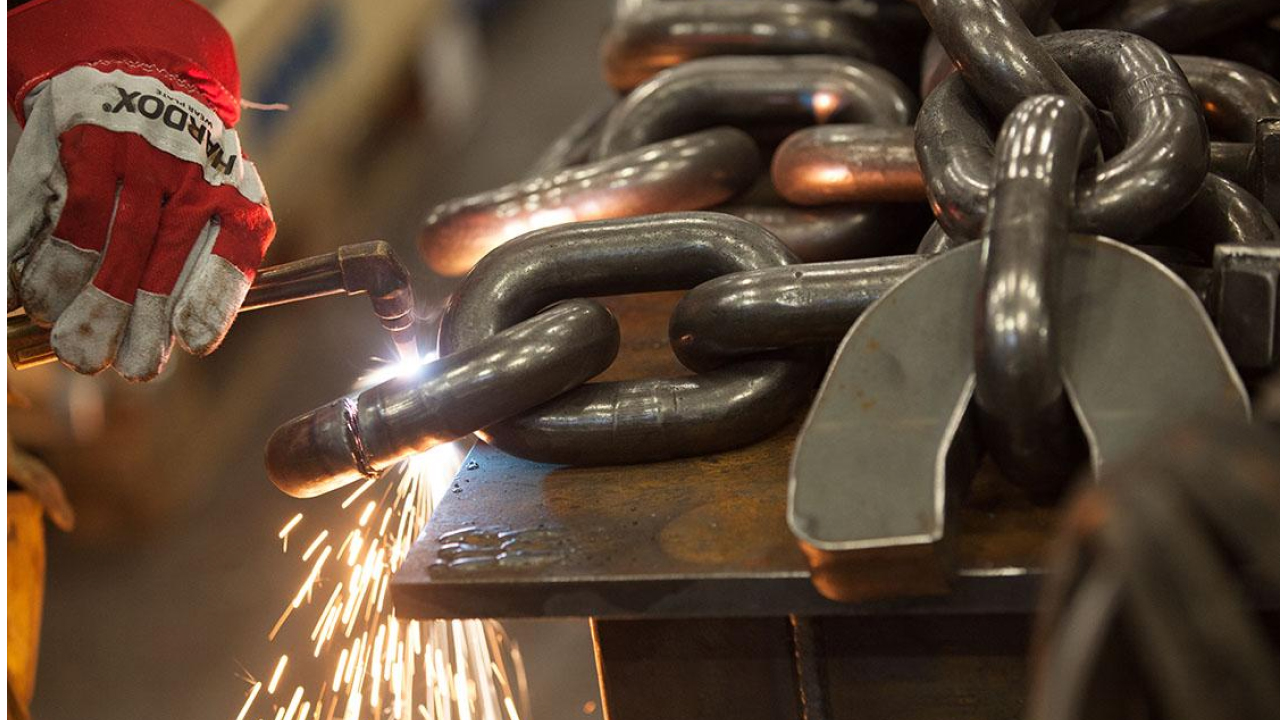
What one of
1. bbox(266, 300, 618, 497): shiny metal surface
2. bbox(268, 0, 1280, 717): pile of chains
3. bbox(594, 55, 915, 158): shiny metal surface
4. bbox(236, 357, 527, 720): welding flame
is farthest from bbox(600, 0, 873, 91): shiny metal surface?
bbox(266, 300, 618, 497): shiny metal surface

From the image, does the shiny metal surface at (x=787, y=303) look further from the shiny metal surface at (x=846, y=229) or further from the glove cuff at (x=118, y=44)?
the glove cuff at (x=118, y=44)

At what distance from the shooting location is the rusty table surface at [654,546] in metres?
1.18

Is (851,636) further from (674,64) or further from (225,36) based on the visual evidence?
(674,64)

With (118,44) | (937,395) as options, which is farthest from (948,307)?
Answer: (118,44)

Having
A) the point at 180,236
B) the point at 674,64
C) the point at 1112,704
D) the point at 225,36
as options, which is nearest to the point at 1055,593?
the point at 1112,704

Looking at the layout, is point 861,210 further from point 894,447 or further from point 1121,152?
point 894,447

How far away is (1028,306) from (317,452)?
2.55 feet

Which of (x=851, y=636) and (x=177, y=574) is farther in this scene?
(x=177, y=574)

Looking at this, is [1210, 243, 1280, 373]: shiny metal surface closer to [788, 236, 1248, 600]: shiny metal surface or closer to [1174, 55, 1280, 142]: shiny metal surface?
[788, 236, 1248, 600]: shiny metal surface

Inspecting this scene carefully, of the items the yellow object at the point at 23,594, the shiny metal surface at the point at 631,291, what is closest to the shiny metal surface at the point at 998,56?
the shiny metal surface at the point at 631,291

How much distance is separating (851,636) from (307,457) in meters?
0.62

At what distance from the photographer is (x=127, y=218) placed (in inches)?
64.1

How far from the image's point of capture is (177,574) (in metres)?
3.80

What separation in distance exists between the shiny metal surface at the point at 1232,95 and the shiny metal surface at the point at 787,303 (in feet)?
2.14
